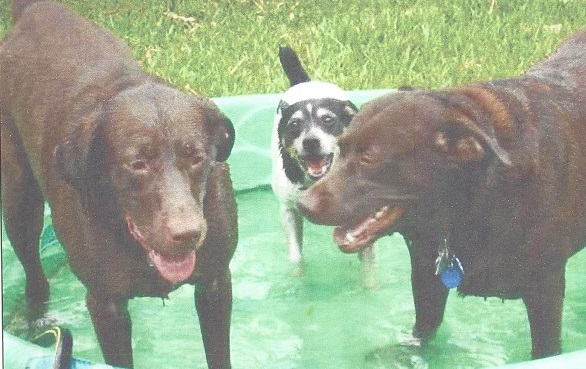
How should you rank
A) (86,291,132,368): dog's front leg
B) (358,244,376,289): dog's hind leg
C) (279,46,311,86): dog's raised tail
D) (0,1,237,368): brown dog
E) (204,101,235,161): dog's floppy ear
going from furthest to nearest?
(358,244,376,289): dog's hind leg, (279,46,311,86): dog's raised tail, (86,291,132,368): dog's front leg, (204,101,235,161): dog's floppy ear, (0,1,237,368): brown dog

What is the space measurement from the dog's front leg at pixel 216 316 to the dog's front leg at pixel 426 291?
0.44 meters

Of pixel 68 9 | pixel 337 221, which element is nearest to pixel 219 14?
pixel 68 9

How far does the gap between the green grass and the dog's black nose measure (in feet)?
0.83

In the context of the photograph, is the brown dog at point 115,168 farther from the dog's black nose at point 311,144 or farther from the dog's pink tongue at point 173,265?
the dog's black nose at point 311,144

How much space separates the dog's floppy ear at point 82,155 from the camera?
2223 mm

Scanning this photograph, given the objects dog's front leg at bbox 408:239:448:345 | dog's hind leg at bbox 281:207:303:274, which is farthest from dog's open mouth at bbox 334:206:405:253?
dog's hind leg at bbox 281:207:303:274

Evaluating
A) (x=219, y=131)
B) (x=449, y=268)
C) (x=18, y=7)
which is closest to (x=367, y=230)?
(x=449, y=268)

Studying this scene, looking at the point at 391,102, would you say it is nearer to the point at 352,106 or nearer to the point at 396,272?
the point at 352,106

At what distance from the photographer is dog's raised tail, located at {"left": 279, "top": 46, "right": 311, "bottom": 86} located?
2.84 metres

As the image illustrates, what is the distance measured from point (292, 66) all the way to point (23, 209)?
775 millimetres

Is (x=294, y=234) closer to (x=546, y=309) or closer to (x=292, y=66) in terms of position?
(x=292, y=66)

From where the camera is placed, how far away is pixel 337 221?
7.54 feet

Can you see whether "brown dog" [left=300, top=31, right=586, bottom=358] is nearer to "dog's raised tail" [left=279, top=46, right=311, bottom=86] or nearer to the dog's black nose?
the dog's black nose

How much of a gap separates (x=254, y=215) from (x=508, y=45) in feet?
3.03
